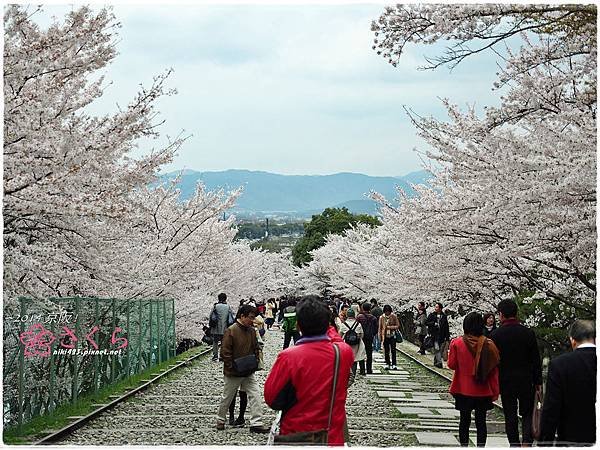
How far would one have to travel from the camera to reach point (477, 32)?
948 cm

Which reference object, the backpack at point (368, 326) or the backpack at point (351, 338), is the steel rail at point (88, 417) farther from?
the backpack at point (368, 326)

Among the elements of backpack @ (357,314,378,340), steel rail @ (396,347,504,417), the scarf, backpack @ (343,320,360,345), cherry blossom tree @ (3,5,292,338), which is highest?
cherry blossom tree @ (3,5,292,338)

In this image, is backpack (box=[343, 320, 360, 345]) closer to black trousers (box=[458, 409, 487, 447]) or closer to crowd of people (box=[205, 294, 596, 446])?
crowd of people (box=[205, 294, 596, 446])

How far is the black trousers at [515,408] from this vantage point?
9023 millimetres

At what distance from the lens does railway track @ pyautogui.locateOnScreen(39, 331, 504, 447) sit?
35.6ft

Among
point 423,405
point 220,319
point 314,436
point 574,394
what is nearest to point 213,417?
point 423,405

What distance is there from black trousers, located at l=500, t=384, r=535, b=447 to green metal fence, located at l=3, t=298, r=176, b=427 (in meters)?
6.09

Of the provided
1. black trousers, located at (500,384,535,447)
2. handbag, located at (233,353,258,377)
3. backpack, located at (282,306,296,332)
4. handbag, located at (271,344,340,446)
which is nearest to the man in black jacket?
black trousers, located at (500,384,535,447)

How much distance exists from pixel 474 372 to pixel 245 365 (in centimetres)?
320

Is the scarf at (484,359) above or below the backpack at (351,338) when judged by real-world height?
above

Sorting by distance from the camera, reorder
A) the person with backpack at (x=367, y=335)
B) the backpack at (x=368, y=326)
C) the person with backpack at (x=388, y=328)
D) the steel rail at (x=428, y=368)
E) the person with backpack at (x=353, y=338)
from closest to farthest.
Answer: the person with backpack at (x=353, y=338)
the steel rail at (x=428, y=368)
the person with backpack at (x=367, y=335)
the backpack at (x=368, y=326)
the person with backpack at (x=388, y=328)

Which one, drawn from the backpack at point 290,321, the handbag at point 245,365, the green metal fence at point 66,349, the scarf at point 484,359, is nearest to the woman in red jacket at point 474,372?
the scarf at point 484,359

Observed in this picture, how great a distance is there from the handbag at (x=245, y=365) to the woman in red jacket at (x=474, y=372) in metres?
2.90

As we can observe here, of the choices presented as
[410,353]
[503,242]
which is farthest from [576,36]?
[410,353]
